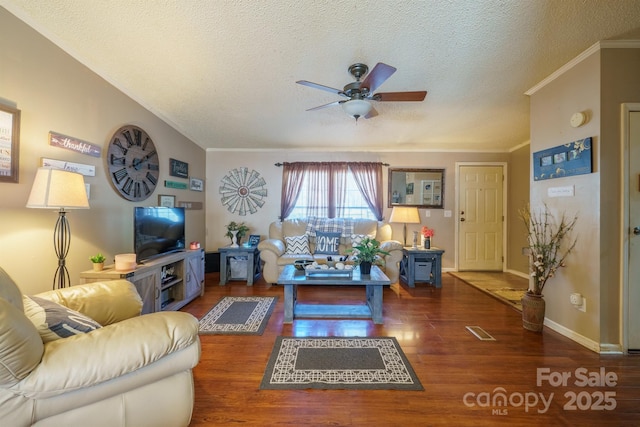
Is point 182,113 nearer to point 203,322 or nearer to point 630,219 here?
point 203,322

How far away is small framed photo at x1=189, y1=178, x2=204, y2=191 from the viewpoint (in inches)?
169

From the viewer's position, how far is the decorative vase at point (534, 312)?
242 centimetres

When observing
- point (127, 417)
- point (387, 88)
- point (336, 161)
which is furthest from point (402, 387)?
point (336, 161)

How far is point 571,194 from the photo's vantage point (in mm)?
2324

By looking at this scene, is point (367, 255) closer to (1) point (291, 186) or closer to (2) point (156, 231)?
(2) point (156, 231)

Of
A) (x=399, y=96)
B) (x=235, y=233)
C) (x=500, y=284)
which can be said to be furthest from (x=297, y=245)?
(x=500, y=284)

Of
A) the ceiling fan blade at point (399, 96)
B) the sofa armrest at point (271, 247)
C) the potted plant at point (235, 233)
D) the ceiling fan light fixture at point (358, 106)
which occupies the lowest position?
the sofa armrest at point (271, 247)

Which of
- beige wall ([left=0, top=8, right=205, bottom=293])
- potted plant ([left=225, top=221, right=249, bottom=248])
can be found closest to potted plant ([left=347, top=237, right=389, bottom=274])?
potted plant ([left=225, top=221, right=249, bottom=248])

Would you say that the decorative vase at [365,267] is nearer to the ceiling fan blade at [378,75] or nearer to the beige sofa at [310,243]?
the beige sofa at [310,243]

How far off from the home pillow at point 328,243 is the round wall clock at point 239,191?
150 cm

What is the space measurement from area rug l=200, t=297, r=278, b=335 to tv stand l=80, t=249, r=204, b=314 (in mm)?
412

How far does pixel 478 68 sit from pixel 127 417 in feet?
11.4

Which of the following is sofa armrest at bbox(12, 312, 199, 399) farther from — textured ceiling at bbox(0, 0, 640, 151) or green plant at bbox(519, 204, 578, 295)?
green plant at bbox(519, 204, 578, 295)

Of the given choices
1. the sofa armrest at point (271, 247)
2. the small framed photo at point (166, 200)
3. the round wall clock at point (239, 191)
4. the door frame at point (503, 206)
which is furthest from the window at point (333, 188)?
the small framed photo at point (166, 200)
